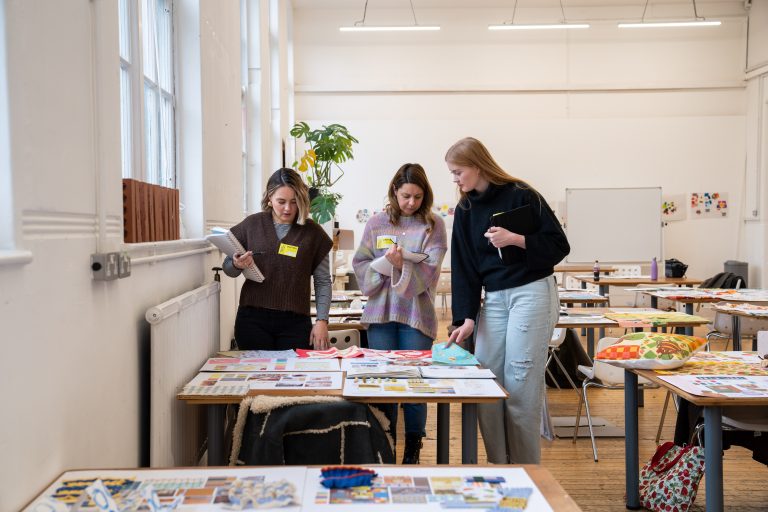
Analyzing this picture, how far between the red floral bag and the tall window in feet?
8.49

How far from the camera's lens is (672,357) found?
2.83m

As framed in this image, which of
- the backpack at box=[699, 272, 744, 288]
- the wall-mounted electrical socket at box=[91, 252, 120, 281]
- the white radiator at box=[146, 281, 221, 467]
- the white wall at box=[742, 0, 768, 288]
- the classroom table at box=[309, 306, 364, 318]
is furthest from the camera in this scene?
the white wall at box=[742, 0, 768, 288]

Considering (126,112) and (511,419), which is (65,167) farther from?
(511,419)

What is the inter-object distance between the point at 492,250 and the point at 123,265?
4.63 ft

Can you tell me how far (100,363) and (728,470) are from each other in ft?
10.7

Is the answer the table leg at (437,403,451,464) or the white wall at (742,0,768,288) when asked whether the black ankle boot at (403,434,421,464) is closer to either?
the table leg at (437,403,451,464)

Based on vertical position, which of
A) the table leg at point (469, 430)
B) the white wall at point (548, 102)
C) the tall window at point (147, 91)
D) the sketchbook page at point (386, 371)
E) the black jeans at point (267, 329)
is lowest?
A: the table leg at point (469, 430)

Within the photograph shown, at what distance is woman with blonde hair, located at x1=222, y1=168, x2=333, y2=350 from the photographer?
3.07 m

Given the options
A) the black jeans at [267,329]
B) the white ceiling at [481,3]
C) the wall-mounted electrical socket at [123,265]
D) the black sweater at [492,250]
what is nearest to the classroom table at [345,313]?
the black jeans at [267,329]

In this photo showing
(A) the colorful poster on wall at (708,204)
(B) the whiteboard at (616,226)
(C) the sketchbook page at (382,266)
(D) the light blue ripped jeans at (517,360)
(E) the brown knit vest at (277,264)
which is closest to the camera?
(D) the light blue ripped jeans at (517,360)

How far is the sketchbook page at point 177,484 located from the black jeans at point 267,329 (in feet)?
4.56

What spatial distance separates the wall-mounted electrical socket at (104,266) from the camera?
1.89 metres

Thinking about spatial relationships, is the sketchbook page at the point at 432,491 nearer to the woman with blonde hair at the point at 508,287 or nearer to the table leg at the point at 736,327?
the woman with blonde hair at the point at 508,287

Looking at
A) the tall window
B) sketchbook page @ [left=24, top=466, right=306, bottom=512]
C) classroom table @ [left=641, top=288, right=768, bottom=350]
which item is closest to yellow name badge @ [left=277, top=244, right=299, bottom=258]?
the tall window
